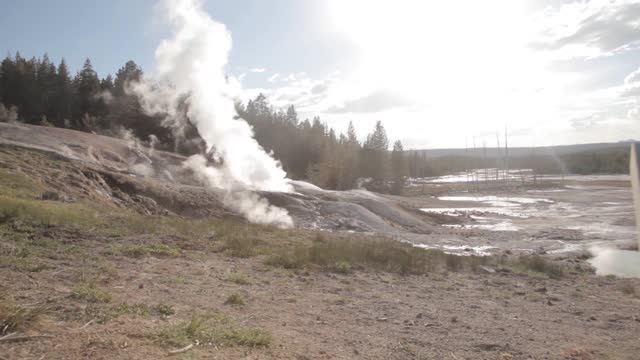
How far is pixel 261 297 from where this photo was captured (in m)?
8.76

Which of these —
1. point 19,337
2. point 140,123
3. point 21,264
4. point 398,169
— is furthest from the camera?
point 398,169

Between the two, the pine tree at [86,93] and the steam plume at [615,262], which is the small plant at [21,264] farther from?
the pine tree at [86,93]

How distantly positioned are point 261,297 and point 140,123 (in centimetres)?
5232

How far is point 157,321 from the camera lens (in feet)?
20.7

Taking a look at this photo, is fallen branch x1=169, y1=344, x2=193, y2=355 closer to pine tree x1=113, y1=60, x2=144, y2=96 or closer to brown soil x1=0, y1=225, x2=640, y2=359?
brown soil x1=0, y1=225, x2=640, y2=359

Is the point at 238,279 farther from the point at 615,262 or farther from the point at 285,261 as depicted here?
the point at 615,262

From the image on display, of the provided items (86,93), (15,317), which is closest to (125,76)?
(86,93)

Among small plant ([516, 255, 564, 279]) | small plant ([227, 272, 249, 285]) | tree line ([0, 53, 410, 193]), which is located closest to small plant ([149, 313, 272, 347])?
small plant ([227, 272, 249, 285])

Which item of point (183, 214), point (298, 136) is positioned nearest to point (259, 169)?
point (183, 214)

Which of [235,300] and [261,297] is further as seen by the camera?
[261,297]

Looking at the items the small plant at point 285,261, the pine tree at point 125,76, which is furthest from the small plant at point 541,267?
the pine tree at point 125,76

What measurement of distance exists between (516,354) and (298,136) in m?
70.4

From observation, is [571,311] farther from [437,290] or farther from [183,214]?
[183,214]

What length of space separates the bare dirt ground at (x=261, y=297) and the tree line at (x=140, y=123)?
120 ft
